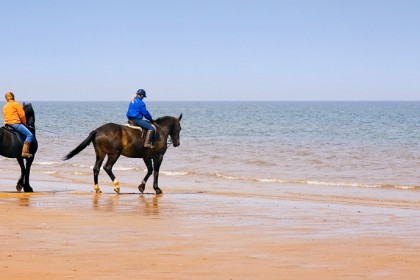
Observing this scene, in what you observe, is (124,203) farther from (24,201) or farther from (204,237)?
(204,237)

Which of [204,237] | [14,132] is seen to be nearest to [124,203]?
[14,132]

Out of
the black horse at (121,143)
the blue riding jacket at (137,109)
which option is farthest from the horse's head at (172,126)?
the blue riding jacket at (137,109)

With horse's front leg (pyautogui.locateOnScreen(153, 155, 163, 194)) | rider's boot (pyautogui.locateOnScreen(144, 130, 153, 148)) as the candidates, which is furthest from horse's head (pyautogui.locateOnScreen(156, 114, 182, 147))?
rider's boot (pyautogui.locateOnScreen(144, 130, 153, 148))

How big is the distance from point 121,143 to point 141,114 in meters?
0.85

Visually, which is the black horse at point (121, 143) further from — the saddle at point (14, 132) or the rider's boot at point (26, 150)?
the saddle at point (14, 132)

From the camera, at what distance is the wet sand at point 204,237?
9.62 metres

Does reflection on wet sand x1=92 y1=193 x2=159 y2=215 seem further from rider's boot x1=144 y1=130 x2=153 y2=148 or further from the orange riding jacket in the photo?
the orange riding jacket

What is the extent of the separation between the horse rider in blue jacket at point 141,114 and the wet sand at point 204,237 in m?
1.49

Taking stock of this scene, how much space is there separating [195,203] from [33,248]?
23.7ft

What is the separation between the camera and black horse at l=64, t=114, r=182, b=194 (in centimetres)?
1988

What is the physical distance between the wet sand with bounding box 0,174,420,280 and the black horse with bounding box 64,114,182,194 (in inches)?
37.9

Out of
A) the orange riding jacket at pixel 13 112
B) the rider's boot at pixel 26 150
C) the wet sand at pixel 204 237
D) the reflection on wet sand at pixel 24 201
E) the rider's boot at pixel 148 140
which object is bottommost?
the reflection on wet sand at pixel 24 201

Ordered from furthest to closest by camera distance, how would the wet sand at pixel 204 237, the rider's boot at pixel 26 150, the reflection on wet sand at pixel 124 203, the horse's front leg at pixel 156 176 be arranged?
the horse's front leg at pixel 156 176 < the rider's boot at pixel 26 150 < the reflection on wet sand at pixel 124 203 < the wet sand at pixel 204 237

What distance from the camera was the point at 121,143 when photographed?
20094 millimetres
